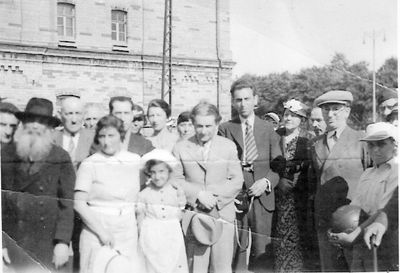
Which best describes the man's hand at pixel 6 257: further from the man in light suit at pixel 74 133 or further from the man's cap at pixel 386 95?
the man's cap at pixel 386 95

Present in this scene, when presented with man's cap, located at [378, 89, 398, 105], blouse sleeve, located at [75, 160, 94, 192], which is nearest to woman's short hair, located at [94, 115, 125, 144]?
blouse sleeve, located at [75, 160, 94, 192]

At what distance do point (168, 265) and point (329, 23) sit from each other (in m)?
1.21

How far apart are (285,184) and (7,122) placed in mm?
1129

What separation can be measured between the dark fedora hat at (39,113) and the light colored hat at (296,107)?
915 mm

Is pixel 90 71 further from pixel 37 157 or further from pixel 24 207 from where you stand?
pixel 24 207

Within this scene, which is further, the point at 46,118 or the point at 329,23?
→ the point at 329,23

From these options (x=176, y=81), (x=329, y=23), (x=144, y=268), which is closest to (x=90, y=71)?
(x=176, y=81)

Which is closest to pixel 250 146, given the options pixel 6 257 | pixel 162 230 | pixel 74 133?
pixel 162 230

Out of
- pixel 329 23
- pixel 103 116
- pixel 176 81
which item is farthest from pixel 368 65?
pixel 103 116

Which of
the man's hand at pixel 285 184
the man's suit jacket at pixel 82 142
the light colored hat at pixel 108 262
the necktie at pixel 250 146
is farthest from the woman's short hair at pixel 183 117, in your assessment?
the light colored hat at pixel 108 262

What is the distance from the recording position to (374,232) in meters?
2.72

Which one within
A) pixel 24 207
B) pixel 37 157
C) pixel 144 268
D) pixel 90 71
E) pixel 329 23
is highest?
pixel 329 23

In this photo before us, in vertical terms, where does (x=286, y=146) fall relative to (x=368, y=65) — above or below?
below

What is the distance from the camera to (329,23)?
9.05ft
